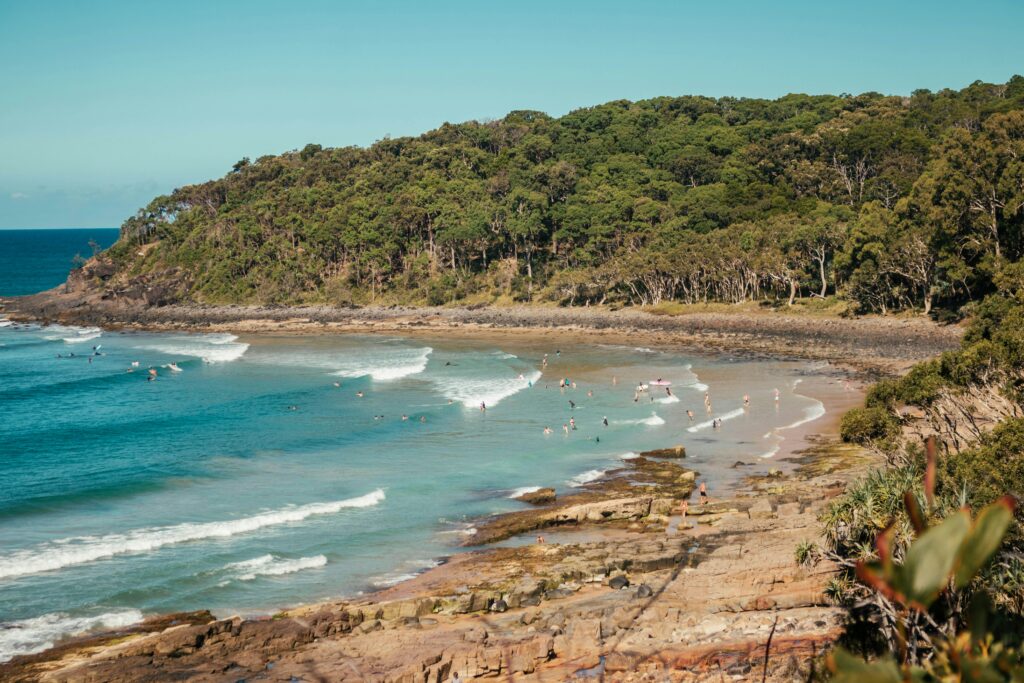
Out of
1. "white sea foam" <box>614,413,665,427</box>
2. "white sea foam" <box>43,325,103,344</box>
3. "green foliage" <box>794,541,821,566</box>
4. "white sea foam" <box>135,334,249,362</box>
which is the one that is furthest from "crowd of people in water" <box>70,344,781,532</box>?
"white sea foam" <box>43,325,103,344</box>

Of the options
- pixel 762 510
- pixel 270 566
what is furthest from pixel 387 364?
pixel 762 510

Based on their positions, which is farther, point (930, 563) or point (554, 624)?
point (554, 624)

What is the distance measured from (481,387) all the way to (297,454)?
661 inches

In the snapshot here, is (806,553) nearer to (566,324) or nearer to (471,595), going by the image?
(471,595)

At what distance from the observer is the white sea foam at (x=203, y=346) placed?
234 feet

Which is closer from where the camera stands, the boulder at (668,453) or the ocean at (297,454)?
the ocean at (297,454)

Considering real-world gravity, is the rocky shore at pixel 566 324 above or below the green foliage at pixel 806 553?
above

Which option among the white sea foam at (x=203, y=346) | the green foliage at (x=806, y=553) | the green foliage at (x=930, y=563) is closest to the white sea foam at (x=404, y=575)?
the green foliage at (x=806, y=553)

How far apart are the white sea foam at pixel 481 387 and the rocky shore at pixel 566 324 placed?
59.0ft

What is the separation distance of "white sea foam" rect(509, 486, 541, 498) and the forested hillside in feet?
125

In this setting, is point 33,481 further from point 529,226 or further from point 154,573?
point 529,226

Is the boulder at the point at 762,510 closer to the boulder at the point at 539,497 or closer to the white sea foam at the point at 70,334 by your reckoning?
the boulder at the point at 539,497

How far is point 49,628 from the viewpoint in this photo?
20766mm

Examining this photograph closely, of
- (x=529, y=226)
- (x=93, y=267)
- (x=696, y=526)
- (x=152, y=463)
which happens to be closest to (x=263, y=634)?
(x=696, y=526)
